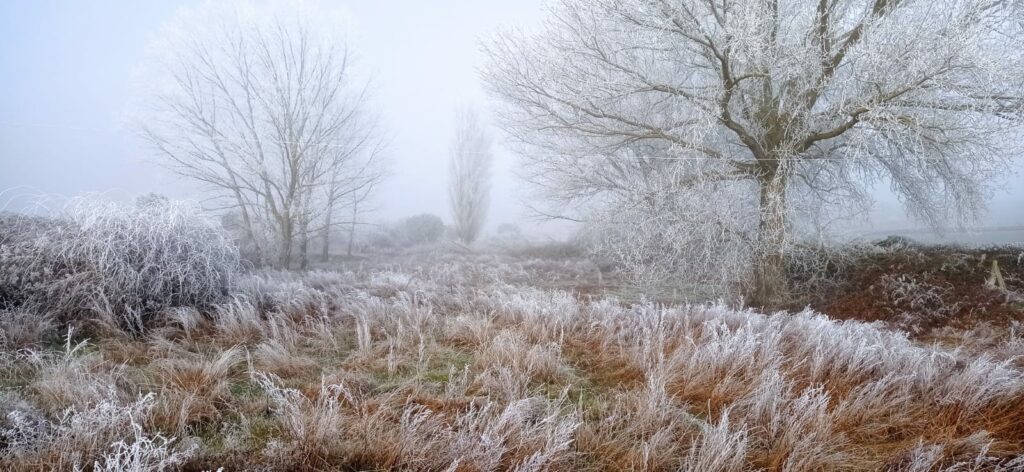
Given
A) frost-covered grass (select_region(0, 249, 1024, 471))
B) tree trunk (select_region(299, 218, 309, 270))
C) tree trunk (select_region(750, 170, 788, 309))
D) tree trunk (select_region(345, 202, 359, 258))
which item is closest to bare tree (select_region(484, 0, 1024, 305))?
tree trunk (select_region(750, 170, 788, 309))

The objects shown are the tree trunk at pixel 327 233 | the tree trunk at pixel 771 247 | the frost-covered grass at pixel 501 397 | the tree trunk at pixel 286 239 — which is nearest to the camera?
the frost-covered grass at pixel 501 397

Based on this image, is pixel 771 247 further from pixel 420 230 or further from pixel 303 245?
pixel 420 230

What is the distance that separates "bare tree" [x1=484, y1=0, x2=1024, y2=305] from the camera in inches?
201

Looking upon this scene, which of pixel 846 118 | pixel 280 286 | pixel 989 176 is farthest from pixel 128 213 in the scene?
pixel 989 176

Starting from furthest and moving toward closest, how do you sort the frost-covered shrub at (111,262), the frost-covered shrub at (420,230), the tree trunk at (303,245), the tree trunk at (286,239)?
the frost-covered shrub at (420,230) → the tree trunk at (303,245) → the tree trunk at (286,239) → the frost-covered shrub at (111,262)

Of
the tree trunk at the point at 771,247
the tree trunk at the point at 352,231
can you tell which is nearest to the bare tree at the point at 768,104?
the tree trunk at the point at 771,247

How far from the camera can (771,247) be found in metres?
6.29

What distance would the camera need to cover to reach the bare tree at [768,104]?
201 inches

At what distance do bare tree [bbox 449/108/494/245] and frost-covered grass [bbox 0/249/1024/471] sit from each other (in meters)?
14.9

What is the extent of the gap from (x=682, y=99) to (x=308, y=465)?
20.4ft

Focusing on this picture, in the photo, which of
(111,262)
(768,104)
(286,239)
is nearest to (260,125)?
(286,239)

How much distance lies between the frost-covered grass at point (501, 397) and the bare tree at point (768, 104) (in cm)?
224

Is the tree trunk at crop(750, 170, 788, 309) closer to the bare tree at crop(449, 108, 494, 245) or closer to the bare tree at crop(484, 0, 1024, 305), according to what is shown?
the bare tree at crop(484, 0, 1024, 305)

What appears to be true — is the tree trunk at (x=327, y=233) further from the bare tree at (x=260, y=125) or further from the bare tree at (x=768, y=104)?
the bare tree at (x=768, y=104)
